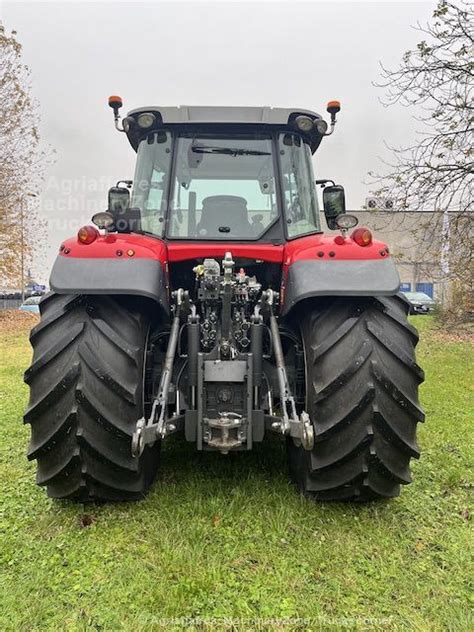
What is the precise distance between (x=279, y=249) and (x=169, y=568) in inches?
75.8

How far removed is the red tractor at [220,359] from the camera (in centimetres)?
261

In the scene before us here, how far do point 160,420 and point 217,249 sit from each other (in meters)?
1.14

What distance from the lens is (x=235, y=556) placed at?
241 centimetres

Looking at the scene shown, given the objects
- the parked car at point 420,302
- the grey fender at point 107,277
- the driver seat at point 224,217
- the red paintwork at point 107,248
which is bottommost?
the parked car at point 420,302

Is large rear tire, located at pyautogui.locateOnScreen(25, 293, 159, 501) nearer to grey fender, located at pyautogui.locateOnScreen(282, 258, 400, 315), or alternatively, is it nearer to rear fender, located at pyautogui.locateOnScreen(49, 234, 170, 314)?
rear fender, located at pyautogui.locateOnScreen(49, 234, 170, 314)

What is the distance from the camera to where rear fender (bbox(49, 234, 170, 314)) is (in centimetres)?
267

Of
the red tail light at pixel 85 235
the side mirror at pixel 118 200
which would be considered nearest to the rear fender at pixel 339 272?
the red tail light at pixel 85 235

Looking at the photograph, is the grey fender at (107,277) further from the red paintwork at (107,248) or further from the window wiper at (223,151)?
the window wiper at (223,151)

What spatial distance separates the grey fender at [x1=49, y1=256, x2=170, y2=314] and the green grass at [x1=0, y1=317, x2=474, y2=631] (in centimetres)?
122

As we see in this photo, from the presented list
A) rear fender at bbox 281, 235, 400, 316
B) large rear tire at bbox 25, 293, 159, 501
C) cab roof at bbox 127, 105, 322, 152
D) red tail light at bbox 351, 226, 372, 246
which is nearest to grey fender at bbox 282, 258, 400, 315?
rear fender at bbox 281, 235, 400, 316

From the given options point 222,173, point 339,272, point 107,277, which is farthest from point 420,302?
point 107,277

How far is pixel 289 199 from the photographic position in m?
3.46

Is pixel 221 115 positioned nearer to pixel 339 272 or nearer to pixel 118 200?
pixel 118 200

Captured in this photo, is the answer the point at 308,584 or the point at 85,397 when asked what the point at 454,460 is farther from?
the point at 85,397
